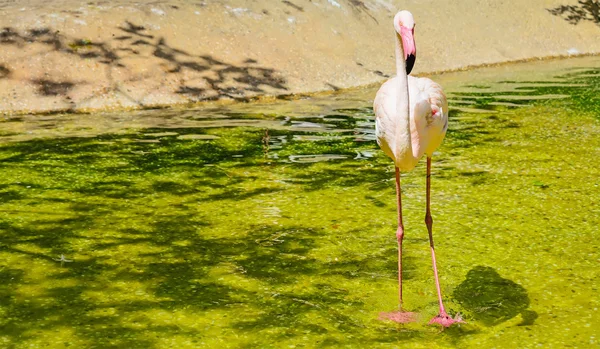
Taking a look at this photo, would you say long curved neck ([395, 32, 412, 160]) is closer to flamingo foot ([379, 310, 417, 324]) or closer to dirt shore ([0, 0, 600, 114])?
flamingo foot ([379, 310, 417, 324])

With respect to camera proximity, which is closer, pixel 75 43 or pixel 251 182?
pixel 251 182

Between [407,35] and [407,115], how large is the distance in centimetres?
38

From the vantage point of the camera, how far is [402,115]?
12.5 ft

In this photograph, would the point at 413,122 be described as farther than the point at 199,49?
No

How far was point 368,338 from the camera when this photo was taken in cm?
364

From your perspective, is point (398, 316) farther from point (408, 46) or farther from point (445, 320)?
point (408, 46)

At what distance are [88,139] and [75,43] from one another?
3.14 meters

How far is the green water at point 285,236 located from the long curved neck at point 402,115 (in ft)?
2.66

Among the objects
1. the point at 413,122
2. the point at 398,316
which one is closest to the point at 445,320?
the point at 398,316

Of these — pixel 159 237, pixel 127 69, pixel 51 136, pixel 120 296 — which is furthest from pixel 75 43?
pixel 120 296

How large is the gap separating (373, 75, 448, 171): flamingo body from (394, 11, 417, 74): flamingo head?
0.18 meters

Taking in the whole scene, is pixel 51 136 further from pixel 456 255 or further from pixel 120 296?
pixel 456 255

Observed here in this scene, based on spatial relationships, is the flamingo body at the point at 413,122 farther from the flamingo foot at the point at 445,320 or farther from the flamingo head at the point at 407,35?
the flamingo foot at the point at 445,320

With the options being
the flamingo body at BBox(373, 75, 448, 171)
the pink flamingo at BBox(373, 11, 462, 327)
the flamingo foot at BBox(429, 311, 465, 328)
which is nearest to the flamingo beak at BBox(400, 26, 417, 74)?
the pink flamingo at BBox(373, 11, 462, 327)
